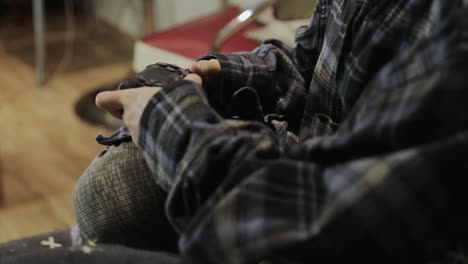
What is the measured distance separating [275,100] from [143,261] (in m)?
0.35

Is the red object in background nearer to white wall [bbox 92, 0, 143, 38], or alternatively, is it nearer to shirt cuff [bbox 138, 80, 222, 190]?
shirt cuff [bbox 138, 80, 222, 190]

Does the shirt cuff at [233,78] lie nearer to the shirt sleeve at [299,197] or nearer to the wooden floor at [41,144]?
the shirt sleeve at [299,197]

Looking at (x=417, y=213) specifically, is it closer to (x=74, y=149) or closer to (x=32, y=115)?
(x=74, y=149)

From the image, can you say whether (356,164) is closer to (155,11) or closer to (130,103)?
(130,103)

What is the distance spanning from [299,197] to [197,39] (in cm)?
113

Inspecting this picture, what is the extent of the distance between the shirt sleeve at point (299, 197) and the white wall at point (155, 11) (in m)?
1.77

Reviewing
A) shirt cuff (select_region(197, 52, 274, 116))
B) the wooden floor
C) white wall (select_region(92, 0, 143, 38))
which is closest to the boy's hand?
shirt cuff (select_region(197, 52, 274, 116))

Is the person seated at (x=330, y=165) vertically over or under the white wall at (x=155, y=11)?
over

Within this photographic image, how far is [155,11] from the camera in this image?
2879mm

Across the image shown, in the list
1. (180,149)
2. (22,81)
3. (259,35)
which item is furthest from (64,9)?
(180,149)

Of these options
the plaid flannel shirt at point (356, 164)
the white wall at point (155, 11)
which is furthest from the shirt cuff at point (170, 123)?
the white wall at point (155, 11)

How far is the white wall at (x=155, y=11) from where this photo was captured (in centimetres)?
262

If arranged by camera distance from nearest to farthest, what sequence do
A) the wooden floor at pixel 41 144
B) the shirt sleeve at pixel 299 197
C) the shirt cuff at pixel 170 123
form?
the shirt sleeve at pixel 299 197, the shirt cuff at pixel 170 123, the wooden floor at pixel 41 144

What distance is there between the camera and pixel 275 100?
34.2 inches
